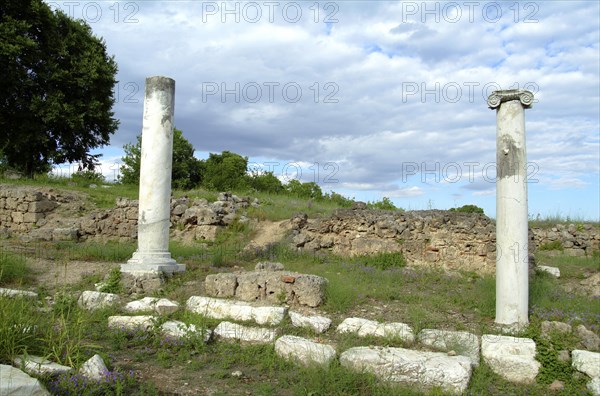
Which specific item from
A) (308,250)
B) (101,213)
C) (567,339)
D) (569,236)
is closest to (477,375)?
(567,339)

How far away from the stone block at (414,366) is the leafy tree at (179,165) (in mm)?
27544

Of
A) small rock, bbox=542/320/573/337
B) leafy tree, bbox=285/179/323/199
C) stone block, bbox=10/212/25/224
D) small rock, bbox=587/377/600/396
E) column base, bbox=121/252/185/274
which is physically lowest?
small rock, bbox=587/377/600/396

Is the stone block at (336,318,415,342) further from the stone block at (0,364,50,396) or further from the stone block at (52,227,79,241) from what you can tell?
the stone block at (52,227,79,241)

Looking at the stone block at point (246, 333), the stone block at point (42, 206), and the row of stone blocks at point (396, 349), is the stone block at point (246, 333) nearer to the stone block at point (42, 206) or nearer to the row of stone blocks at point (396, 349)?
the row of stone blocks at point (396, 349)

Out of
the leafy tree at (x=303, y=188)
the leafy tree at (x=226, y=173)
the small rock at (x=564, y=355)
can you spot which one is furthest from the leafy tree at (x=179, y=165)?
the small rock at (x=564, y=355)

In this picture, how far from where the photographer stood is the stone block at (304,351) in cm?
583

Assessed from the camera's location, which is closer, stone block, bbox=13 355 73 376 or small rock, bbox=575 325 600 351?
stone block, bbox=13 355 73 376

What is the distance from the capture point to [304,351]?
5.96m

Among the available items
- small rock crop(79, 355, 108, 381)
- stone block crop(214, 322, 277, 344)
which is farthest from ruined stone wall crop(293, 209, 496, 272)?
small rock crop(79, 355, 108, 381)

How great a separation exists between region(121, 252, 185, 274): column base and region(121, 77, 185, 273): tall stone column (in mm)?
19

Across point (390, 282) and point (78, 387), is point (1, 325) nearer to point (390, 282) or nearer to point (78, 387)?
point (78, 387)

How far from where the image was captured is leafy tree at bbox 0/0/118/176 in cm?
2100

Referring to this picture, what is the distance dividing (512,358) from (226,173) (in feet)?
91.6

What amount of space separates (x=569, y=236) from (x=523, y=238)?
12850 millimetres
